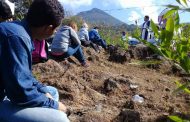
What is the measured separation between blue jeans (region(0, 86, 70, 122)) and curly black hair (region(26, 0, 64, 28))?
480 millimetres

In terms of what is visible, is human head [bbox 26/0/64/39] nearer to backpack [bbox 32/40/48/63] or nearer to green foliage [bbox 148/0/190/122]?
green foliage [bbox 148/0/190/122]

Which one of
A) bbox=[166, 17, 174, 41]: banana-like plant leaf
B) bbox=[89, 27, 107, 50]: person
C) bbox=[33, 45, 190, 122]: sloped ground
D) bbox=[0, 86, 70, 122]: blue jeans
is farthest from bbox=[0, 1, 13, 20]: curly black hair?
bbox=[89, 27, 107, 50]: person

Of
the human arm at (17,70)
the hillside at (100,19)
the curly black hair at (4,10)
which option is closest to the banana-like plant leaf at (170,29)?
the human arm at (17,70)

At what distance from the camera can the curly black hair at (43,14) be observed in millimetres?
2656

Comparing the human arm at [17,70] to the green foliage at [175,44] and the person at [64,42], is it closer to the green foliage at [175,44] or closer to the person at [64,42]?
the green foliage at [175,44]

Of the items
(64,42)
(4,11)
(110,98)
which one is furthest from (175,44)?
(64,42)

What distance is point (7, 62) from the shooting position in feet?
7.93

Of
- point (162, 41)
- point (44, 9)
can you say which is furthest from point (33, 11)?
point (162, 41)

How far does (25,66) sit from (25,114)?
0.27 meters

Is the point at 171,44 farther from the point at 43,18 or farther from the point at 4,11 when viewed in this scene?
the point at 4,11

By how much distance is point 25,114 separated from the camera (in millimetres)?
2543

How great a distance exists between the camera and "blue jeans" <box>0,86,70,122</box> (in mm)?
2544

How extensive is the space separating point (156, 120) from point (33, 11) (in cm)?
232

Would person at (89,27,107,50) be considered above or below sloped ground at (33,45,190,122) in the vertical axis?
below
